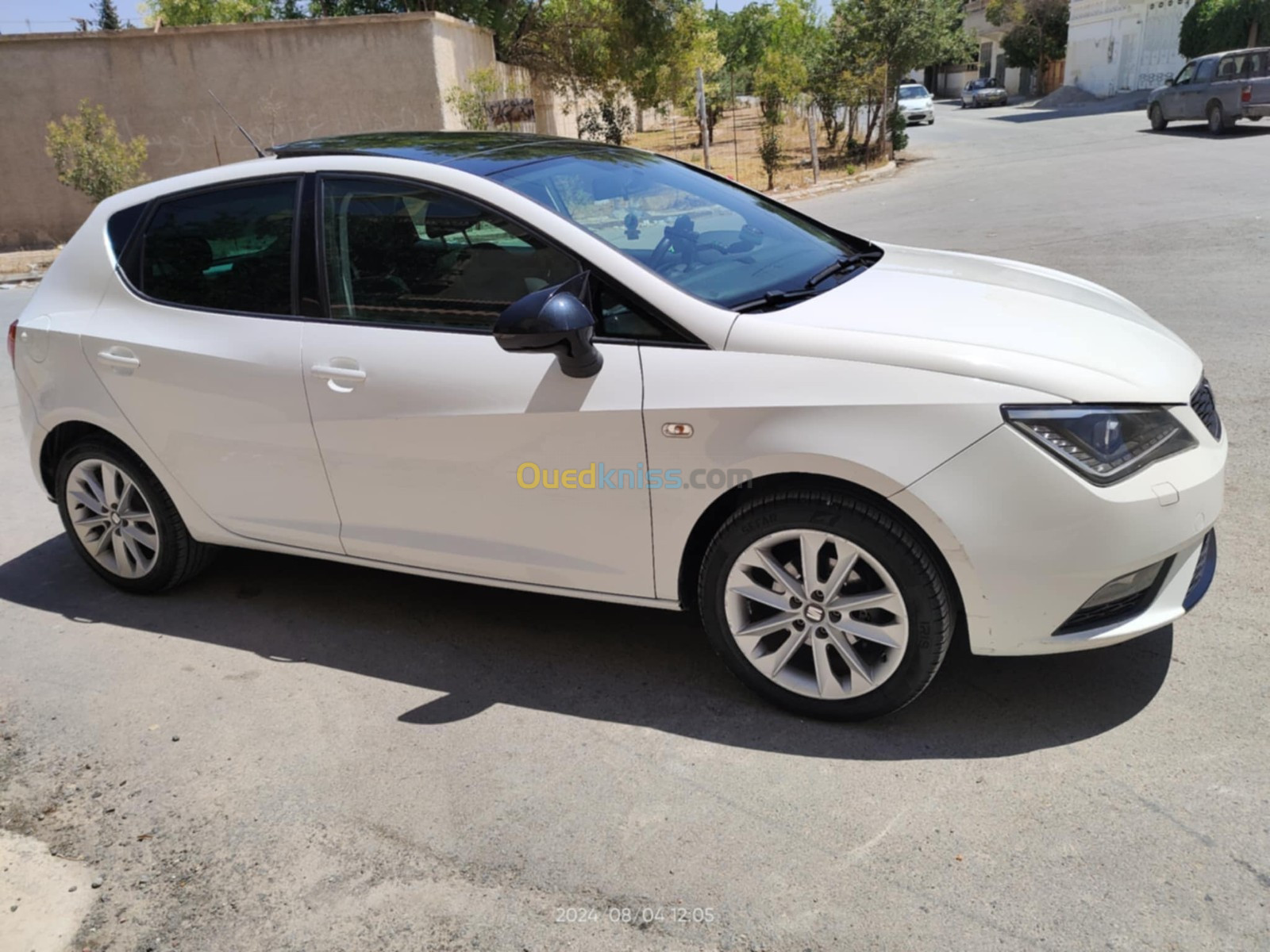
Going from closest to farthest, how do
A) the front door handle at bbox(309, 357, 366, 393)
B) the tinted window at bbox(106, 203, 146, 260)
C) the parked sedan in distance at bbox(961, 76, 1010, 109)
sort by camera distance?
the front door handle at bbox(309, 357, 366, 393) < the tinted window at bbox(106, 203, 146, 260) < the parked sedan in distance at bbox(961, 76, 1010, 109)

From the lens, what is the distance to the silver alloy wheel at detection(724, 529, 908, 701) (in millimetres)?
3086

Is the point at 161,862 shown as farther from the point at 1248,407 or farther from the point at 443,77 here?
the point at 443,77

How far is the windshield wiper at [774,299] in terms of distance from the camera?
10.7ft

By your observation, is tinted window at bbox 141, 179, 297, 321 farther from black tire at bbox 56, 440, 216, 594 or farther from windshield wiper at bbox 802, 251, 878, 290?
windshield wiper at bbox 802, 251, 878, 290

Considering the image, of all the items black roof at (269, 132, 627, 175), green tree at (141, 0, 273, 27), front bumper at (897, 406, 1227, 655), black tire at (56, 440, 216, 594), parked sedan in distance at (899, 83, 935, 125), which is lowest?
parked sedan in distance at (899, 83, 935, 125)

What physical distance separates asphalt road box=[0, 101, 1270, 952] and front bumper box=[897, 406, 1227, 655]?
0.40 metres

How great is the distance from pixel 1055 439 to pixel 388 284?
2.26 metres

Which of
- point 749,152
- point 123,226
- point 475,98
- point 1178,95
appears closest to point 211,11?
point 749,152

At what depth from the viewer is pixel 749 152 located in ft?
104

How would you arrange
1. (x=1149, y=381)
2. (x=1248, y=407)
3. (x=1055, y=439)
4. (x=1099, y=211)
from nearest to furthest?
(x=1055, y=439) → (x=1149, y=381) → (x=1248, y=407) → (x=1099, y=211)

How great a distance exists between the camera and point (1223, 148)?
20203 mm

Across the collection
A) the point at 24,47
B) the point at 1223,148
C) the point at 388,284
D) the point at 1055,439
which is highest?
the point at 24,47

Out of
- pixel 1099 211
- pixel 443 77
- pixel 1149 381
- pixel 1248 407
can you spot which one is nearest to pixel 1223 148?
pixel 1099 211

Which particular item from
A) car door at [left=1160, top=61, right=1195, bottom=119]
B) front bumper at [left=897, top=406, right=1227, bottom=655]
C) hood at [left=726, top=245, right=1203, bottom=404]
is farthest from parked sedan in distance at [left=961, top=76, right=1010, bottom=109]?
front bumper at [left=897, top=406, right=1227, bottom=655]
